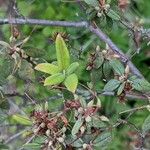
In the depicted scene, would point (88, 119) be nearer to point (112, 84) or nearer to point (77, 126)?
point (77, 126)

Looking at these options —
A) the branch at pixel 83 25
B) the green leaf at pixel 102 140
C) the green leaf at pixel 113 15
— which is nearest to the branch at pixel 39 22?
the branch at pixel 83 25

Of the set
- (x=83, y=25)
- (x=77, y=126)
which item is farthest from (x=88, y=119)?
(x=83, y=25)

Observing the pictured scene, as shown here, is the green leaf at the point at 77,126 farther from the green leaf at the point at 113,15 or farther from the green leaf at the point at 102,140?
the green leaf at the point at 113,15

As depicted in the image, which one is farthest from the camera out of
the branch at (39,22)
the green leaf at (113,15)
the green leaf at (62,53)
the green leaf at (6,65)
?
the branch at (39,22)

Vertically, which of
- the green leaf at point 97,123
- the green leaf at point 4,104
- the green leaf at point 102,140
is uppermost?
the green leaf at point 97,123

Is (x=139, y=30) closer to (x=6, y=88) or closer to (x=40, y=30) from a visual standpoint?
(x=6, y=88)

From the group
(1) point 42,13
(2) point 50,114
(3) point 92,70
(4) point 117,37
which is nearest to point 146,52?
(4) point 117,37
